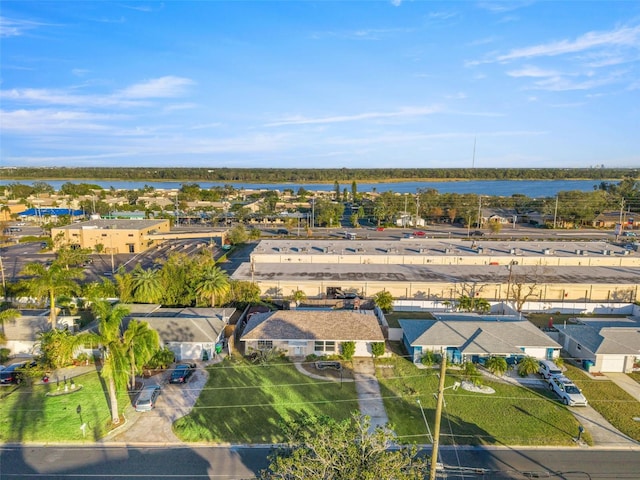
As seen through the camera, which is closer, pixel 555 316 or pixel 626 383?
pixel 626 383

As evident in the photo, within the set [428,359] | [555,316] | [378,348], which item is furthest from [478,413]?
[555,316]

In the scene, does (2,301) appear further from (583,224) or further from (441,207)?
(583,224)

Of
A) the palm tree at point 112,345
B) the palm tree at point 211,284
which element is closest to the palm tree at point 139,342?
the palm tree at point 112,345

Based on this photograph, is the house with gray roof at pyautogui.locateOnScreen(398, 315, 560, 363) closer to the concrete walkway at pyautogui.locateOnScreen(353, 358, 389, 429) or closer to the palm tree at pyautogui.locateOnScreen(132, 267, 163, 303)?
the concrete walkway at pyautogui.locateOnScreen(353, 358, 389, 429)

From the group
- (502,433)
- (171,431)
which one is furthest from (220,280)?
(502,433)

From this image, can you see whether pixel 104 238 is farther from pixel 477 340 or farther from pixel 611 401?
pixel 611 401

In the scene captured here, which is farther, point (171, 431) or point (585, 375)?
point (585, 375)
